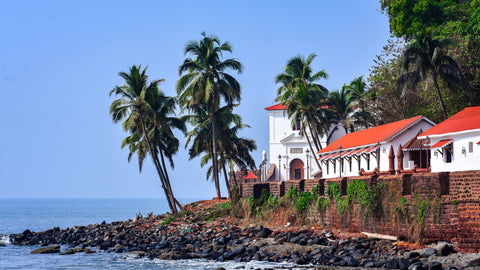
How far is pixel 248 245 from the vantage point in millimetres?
31422

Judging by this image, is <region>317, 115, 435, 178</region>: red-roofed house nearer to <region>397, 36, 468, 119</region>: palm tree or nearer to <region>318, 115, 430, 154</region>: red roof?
<region>318, 115, 430, 154</region>: red roof

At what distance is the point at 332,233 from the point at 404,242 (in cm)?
490

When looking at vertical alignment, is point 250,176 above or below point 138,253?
above

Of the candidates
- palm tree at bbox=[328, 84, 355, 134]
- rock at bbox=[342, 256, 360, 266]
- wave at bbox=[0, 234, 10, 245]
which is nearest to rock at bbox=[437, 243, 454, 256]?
rock at bbox=[342, 256, 360, 266]

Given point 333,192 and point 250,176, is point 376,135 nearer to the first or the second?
point 333,192

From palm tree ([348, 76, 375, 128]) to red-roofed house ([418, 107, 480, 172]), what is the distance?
19112mm

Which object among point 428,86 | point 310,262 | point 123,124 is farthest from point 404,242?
point 123,124

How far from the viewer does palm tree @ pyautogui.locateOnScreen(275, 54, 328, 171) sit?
51.8m

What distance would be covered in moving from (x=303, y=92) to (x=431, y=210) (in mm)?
27600

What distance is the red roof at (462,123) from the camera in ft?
97.8

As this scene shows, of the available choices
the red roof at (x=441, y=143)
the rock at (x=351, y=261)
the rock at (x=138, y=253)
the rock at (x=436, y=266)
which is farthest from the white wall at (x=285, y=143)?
→ the rock at (x=436, y=266)

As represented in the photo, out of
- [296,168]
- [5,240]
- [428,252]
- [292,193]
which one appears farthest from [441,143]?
[5,240]

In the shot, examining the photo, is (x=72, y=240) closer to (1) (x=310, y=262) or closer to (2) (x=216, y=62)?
(2) (x=216, y=62)

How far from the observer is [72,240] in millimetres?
44469
